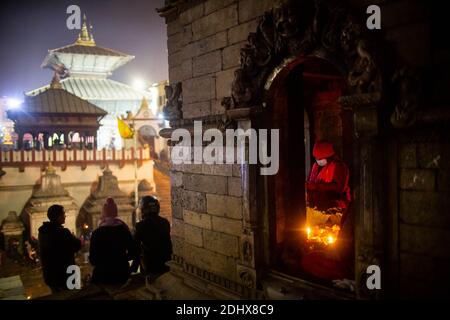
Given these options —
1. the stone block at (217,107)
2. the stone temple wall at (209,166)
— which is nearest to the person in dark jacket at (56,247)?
the stone temple wall at (209,166)

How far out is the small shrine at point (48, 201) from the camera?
71.5 ft

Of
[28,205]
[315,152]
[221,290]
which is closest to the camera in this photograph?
[221,290]

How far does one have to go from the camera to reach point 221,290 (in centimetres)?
552

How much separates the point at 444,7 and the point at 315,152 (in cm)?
314

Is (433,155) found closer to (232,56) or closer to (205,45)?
(232,56)

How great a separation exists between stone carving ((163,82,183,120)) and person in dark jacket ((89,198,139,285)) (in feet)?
7.13

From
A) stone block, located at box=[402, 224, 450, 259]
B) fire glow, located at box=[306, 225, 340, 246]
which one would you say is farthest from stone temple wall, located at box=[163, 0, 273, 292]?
stone block, located at box=[402, 224, 450, 259]

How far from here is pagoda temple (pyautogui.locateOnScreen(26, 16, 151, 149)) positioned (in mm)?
44344

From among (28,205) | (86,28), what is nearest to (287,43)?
(28,205)

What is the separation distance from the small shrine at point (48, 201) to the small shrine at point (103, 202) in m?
1.25

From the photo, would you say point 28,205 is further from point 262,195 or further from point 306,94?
point 262,195

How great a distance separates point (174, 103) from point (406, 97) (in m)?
4.31

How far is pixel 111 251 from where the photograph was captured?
21.1 ft

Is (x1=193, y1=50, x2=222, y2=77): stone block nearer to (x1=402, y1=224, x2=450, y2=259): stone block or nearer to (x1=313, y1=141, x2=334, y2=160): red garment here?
(x1=313, y1=141, x2=334, y2=160): red garment
